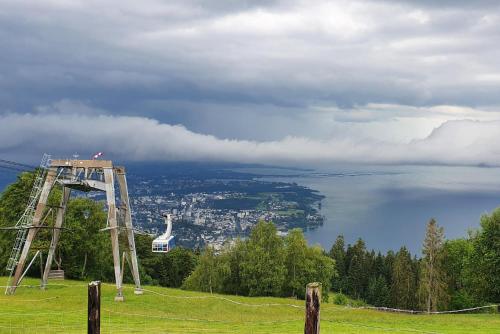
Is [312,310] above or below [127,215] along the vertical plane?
below

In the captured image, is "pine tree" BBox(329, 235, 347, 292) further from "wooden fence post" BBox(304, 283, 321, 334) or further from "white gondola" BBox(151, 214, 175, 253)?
"wooden fence post" BBox(304, 283, 321, 334)

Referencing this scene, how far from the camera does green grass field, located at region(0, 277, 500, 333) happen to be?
2811 cm

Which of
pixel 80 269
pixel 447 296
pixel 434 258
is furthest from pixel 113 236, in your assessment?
pixel 447 296

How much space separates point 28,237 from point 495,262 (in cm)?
4112

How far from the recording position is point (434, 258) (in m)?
75.5

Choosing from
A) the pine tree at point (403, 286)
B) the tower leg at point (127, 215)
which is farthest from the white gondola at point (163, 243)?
the pine tree at point (403, 286)

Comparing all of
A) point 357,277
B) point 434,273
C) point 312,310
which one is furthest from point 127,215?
point 357,277

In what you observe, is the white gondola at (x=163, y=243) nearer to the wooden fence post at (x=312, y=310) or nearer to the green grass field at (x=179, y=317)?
the green grass field at (x=179, y=317)

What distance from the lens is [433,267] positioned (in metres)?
76.1

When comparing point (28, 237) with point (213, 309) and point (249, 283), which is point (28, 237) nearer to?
point (213, 309)

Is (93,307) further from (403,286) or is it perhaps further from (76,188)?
(403,286)

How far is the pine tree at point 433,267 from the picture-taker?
74625 mm

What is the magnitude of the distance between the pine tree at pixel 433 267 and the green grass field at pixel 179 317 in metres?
35.5

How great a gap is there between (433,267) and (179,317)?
5042 cm
